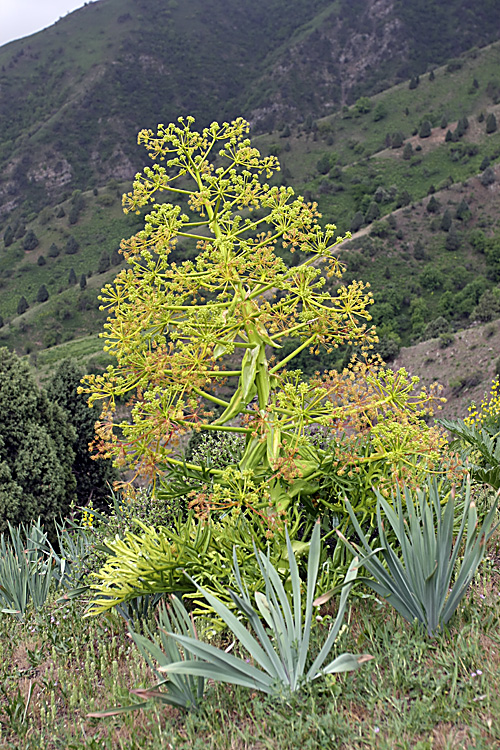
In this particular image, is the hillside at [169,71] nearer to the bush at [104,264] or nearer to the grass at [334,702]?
the bush at [104,264]

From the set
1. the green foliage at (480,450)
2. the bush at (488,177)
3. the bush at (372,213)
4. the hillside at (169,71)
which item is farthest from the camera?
the hillside at (169,71)

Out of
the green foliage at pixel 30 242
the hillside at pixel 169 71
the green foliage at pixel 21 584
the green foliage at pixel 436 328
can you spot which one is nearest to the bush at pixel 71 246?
the green foliage at pixel 30 242

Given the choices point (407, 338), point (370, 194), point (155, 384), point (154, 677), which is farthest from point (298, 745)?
point (370, 194)

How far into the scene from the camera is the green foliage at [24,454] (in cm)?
1010

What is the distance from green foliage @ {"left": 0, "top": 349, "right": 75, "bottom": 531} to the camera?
1010cm

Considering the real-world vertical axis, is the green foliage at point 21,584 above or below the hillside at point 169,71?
below

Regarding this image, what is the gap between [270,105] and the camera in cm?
11731

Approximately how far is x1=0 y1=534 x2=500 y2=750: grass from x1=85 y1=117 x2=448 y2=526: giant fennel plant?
2.39 ft

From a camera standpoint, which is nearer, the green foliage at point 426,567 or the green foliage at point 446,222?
the green foliage at point 426,567

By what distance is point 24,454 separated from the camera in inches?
406

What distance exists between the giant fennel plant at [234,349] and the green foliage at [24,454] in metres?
8.12

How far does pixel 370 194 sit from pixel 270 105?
70.1 meters

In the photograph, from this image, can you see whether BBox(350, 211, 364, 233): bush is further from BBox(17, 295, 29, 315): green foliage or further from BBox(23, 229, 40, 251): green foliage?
BBox(23, 229, 40, 251): green foliage

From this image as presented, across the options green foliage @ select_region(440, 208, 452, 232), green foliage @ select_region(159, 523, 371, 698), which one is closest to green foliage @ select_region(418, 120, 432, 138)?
green foliage @ select_region(440, 208, 452, 232)
